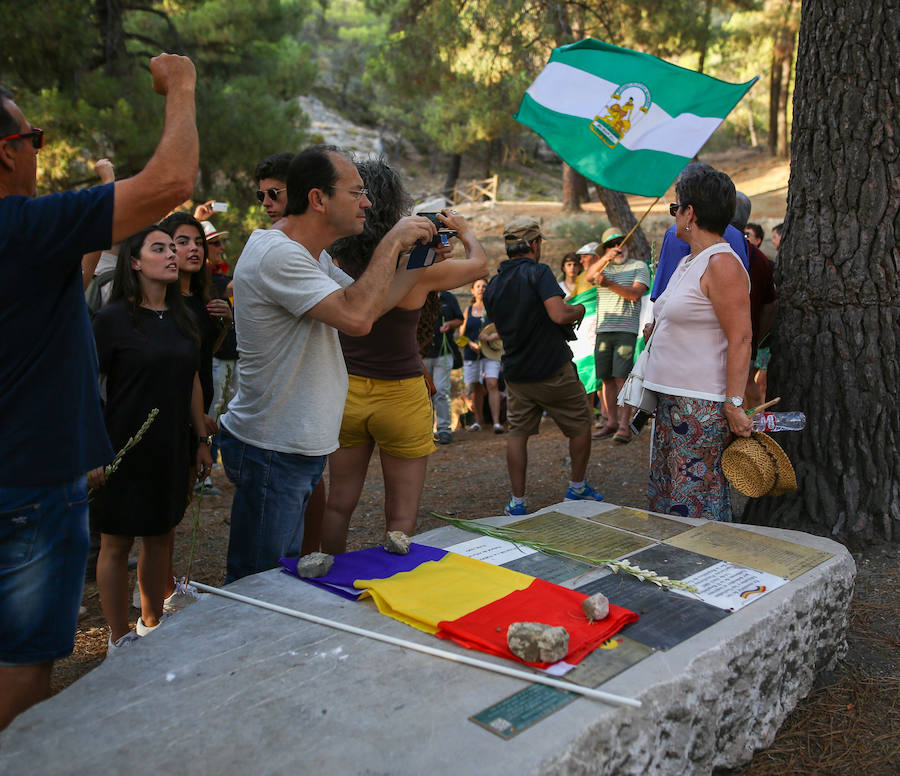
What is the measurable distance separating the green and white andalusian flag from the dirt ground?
222 centimetres

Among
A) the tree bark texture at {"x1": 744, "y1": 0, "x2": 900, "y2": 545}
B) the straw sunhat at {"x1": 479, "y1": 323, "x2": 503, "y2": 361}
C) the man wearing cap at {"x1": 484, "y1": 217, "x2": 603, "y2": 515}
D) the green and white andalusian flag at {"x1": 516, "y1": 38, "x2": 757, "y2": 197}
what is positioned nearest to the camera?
the tree bark texture at {"x1": 744, "y1": 0, "x2": 900, "y2": 545}

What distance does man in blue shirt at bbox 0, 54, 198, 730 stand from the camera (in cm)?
172

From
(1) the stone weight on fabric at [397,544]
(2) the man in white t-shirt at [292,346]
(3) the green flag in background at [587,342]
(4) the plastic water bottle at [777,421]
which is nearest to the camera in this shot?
(2) the man in white t-shirt at [292,346]

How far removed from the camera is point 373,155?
3158mm

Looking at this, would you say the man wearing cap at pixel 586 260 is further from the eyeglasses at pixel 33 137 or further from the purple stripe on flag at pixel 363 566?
the eyeglasses at pixel 33 137

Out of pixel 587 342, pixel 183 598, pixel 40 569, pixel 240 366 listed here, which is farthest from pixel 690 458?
pixel 587 342

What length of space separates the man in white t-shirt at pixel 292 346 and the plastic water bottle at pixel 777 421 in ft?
5.40

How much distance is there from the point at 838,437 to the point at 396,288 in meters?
2.47

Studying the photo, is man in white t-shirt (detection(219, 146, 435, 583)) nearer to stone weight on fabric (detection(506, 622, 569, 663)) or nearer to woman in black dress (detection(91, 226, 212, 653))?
woman in black dress (detection(91, 226, 212, 653))

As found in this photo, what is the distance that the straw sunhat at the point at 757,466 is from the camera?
3.16m

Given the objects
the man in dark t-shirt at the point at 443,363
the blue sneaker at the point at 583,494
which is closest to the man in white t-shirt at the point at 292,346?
A: the blue sneaker at the point at 583,494

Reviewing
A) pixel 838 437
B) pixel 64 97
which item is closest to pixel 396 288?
pixel 838 437

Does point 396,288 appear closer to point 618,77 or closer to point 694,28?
point 618,77

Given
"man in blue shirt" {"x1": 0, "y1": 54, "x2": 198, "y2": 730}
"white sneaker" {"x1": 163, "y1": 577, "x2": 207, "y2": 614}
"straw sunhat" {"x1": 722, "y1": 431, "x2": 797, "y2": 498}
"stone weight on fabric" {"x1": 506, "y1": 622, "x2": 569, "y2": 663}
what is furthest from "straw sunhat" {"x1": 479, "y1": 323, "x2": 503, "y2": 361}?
"man in blue shirt" {"x1": 0, "y1": 54, "x2": 198, "y2": 730}
